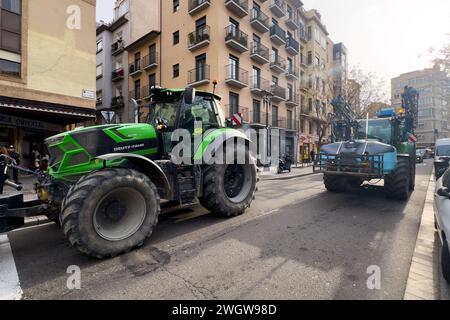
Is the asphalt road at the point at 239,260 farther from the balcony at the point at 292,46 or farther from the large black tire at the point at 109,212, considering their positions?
the balcony at the point at 292,46

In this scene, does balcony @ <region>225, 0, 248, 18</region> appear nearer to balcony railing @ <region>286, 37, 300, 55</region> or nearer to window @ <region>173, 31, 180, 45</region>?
window @ <region>173, 31, 180, 45</region>

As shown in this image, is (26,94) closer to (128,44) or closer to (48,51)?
(48,51)

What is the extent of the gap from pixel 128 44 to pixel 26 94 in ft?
52.1

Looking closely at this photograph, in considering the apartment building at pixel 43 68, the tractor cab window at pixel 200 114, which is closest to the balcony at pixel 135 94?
the apartment building at pixel 43 68

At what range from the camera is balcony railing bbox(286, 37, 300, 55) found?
A: 27000 mm

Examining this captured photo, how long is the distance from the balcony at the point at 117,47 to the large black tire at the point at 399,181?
27.5 metres

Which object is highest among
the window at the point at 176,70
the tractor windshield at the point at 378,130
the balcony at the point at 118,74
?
the balcony at the point at 118,74

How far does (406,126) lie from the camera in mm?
9414

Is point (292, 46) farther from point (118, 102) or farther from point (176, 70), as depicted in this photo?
point (118, 102)

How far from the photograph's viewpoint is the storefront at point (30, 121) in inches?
457

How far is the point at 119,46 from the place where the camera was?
2622 cm

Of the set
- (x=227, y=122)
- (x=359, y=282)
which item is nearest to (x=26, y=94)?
(x=227, y=122)

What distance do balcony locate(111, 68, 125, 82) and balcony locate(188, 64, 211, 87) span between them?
33.0 feet

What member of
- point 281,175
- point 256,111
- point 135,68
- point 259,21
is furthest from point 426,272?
point 135,68
